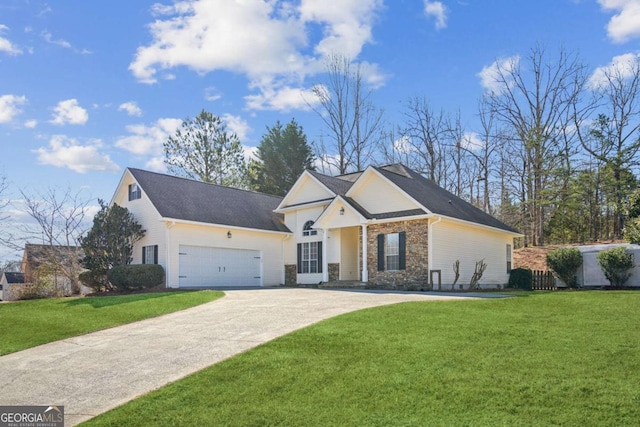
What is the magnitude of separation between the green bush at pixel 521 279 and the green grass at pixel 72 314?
13918mm

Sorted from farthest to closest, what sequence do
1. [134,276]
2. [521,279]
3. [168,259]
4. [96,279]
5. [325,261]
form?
[521,279] → [325,261] → [96,279] → [168,259] → [134,276]

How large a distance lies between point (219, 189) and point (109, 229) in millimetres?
6285

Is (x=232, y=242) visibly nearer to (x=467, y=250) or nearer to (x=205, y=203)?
(x=205, y=203)

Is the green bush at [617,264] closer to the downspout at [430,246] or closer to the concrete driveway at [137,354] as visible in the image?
the downspout at [430,246]

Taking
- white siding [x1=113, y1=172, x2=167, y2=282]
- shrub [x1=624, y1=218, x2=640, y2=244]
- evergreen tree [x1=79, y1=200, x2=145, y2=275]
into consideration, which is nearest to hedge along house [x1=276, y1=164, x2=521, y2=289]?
shrub [x1=624, y1=218, x2=640, y2=244]

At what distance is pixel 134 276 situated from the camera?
20.7m

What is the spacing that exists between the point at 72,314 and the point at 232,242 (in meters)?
10.1

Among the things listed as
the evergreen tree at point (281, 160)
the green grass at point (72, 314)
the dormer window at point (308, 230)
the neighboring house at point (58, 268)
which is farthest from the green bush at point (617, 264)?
the evergreen tree at point (281, 160)

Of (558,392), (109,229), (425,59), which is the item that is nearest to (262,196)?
(109,229)

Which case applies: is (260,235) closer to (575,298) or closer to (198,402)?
(575,298)

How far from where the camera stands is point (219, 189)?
1067 inches

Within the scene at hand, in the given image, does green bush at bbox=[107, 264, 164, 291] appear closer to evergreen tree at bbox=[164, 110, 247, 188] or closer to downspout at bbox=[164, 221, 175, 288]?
downspout at bbox=[164, 221, 175, 288]

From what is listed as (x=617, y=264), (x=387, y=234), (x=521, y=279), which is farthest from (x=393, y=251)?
(x=617, y=264)

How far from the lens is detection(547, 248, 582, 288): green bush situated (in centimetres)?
2269
